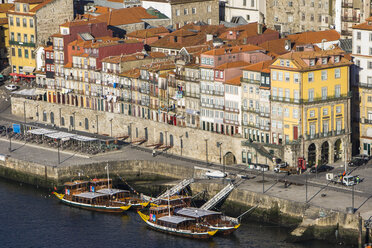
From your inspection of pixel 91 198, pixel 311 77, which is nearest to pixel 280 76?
pixel 311 77

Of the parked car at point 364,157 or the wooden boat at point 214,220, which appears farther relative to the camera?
the parked car at point 364,157

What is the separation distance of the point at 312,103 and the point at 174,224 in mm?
29278

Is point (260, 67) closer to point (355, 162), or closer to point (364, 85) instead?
point (364, 85)

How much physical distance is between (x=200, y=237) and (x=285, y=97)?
27.9 m

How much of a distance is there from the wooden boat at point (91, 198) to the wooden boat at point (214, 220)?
12658 mm

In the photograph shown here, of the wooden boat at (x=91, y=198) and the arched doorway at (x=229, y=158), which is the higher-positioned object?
the arched doorway at (x=229, y=158)

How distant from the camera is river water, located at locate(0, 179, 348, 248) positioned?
172 meters

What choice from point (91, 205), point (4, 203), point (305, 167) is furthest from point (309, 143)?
point (4, 203)

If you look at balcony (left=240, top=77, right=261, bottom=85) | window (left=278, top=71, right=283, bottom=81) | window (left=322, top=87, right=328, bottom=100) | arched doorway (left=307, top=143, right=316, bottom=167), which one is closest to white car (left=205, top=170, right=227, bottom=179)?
arched doorway (left=307, top=143, right=316, bottom=167)

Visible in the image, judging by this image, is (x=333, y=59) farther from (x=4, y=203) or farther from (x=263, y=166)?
(x=4, y=203)

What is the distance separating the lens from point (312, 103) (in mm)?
189750

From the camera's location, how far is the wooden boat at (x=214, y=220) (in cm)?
17462

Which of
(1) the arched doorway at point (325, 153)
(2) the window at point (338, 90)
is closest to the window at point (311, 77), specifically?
(2) the window at point (338, 90)

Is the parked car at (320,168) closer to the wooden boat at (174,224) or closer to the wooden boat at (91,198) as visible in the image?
the wooden boat at (174,224)
